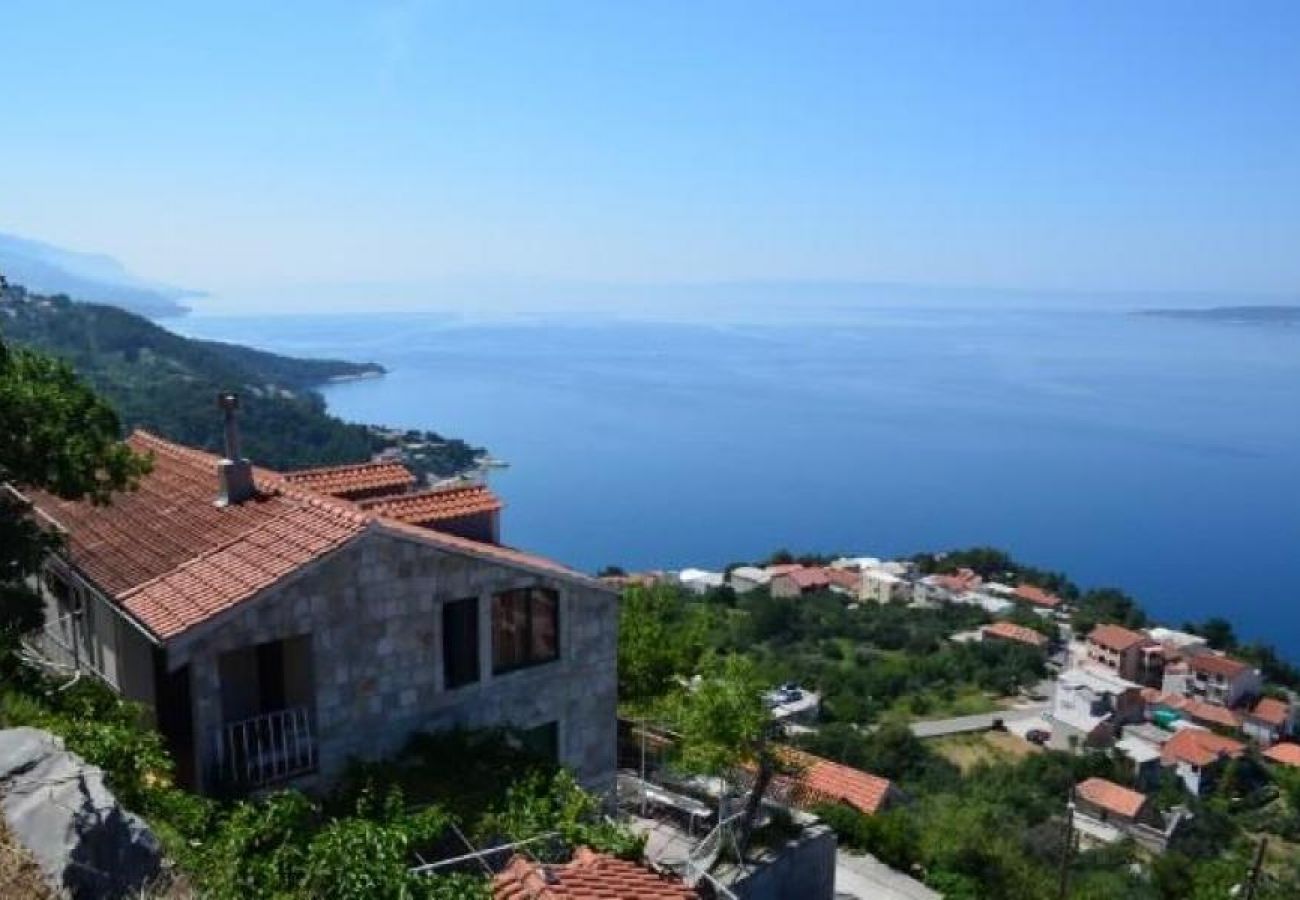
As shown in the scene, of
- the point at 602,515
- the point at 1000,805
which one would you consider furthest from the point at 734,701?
the point at 602,515

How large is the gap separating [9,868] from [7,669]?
509 cm

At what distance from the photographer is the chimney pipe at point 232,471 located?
11945mm

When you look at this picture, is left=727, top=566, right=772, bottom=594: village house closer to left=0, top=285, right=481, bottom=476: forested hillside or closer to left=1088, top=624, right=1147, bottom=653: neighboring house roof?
left=1088, top=624, right=1147, bottom=653: neighboring house roof

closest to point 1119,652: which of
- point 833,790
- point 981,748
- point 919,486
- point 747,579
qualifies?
point 981,748

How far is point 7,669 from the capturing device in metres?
9.75

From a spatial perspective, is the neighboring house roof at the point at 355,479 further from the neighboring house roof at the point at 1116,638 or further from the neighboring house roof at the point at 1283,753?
the neighboring house roof at the point at 1116,638

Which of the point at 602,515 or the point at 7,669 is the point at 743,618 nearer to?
the point at 602,515

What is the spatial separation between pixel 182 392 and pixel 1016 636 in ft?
226

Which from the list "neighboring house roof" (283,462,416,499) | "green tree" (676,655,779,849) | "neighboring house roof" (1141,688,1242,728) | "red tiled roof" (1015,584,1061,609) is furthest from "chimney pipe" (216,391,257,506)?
"red tiled roof" (1015,584,1061,609)

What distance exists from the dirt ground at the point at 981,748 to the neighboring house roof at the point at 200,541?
137 feet

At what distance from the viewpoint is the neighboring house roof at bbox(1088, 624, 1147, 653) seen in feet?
227

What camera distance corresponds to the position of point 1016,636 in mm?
70375

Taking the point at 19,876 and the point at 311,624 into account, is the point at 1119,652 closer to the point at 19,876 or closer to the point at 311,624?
the point at 311,624

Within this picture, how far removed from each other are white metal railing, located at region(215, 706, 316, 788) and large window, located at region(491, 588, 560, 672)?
232 cm
